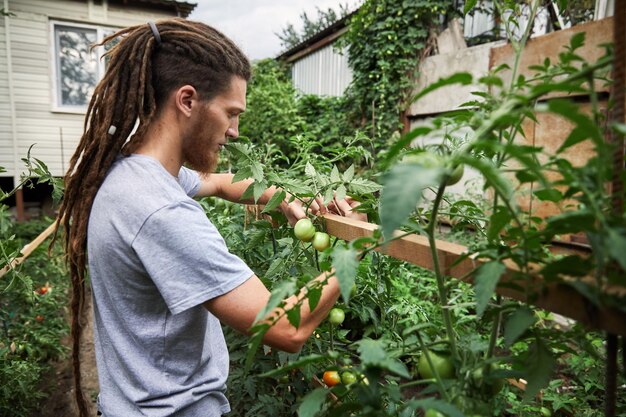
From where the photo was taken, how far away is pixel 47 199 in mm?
9000

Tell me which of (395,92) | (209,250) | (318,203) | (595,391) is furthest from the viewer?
(395,92)

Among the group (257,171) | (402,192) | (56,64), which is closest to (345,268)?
(402,192)

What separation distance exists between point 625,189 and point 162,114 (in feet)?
3.61

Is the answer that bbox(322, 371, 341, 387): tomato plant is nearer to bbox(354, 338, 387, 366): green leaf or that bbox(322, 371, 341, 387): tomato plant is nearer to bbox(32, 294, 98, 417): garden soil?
bbox(354, 338, 387, 366): green leaf

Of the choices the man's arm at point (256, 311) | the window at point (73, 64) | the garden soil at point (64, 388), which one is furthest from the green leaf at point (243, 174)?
the window at point (73, 64)

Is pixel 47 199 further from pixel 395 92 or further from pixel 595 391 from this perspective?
pixel 595 391

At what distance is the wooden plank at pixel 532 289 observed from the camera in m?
0.55

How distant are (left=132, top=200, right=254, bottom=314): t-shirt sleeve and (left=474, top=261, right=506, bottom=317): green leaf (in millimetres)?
597

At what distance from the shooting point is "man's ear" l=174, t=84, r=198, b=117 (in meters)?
1.24

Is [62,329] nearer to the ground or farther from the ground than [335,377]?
nearer to the ground

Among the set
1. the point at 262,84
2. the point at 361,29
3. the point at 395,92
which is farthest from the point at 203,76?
the point at 262,84

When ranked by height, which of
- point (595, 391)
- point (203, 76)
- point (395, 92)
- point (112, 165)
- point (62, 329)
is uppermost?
point (395, 92)

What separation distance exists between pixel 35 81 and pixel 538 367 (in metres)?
9.91

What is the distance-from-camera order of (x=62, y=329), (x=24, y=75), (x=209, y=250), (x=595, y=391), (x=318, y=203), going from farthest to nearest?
(x=24, y=75) < (x=62, y=329) < (x=595, y=391) < (x=318, y=203) < (x=209, y=250)
